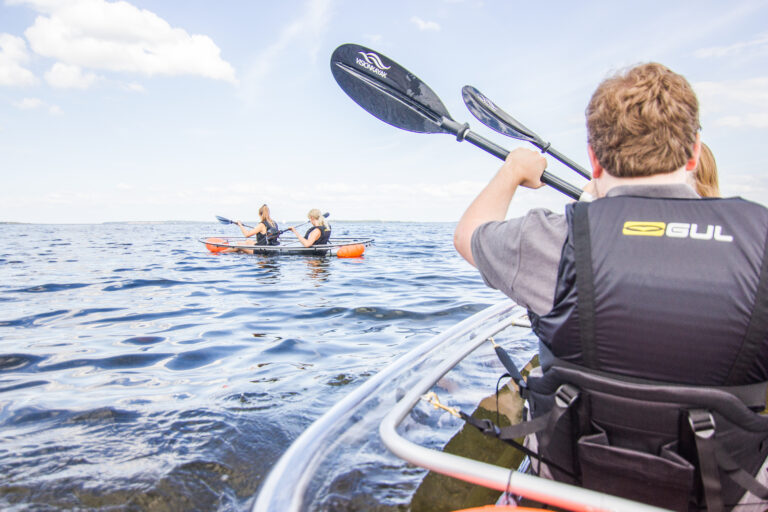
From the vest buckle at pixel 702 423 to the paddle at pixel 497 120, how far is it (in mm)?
2159

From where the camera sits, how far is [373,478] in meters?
2.10

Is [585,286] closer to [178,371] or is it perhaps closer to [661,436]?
[661,436]

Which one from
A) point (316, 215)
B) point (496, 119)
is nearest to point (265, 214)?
point (316, 215)

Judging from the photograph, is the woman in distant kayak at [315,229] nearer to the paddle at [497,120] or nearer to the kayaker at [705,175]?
the paddle at [497,120]

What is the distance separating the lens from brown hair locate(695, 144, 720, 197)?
7.72ft

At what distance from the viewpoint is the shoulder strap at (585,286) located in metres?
1.20

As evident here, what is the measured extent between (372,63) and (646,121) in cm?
201

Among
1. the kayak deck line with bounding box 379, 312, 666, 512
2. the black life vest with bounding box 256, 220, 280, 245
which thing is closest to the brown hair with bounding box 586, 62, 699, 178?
the kayak deck line with bounding box 379, 312, 666, 512

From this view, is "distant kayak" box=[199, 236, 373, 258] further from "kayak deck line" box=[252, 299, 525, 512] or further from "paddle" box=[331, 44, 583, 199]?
"kayak deck line" box=[252, 299, 525, 512]

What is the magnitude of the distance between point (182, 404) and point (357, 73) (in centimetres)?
264

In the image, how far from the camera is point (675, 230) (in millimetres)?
1197

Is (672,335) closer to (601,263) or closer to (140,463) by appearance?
(601,263)

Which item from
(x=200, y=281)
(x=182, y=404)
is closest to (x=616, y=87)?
(x=182, y=404)

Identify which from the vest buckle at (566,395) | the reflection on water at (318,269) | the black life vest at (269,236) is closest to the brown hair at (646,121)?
the vest buckle at (566,395)
